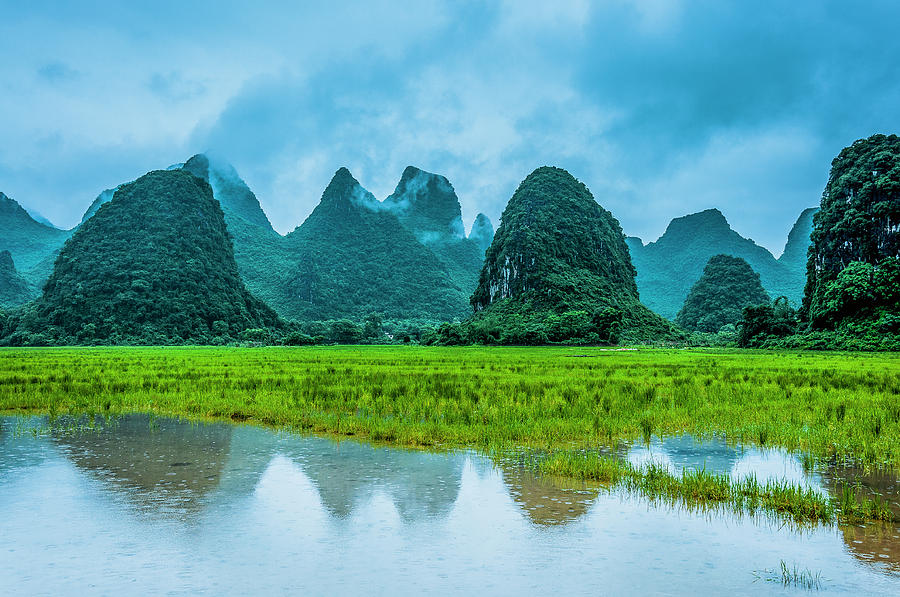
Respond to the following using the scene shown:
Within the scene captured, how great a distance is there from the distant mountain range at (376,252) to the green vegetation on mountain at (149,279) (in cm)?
2584

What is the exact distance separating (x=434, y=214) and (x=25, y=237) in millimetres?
106730

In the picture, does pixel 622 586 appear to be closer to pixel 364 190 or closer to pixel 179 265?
pixel 179 265

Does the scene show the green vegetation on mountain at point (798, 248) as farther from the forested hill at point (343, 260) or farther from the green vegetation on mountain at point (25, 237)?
the green vegetation on mountain at point (25, 237)

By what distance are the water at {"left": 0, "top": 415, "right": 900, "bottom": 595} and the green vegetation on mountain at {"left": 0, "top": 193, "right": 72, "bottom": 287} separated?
145108 millimetres

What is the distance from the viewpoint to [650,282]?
577ft

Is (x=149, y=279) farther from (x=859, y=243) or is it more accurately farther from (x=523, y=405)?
(x=859, y=243)

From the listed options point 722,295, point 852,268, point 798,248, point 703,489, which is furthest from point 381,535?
point 798,248

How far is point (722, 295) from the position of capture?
94.6m

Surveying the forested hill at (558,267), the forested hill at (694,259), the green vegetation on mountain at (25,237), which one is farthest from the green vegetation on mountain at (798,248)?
the green vegetation on mountain at (25,237)

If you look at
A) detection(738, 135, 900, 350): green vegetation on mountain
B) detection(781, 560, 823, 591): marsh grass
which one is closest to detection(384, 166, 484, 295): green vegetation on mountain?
detection(738, 135, 900, 350): green vegetation on mountain

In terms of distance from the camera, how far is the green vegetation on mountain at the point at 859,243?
45531 mm

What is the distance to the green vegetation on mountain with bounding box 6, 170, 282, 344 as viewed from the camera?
6606 centimetres

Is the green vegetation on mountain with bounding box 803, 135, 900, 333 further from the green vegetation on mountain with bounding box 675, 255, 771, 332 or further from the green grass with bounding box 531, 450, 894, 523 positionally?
the green grass with bounding box 531, 450, 894, 523

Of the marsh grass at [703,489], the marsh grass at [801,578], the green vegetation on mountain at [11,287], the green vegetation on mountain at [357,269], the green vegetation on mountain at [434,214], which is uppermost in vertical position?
the green vegetation on mountain at [434,214]
